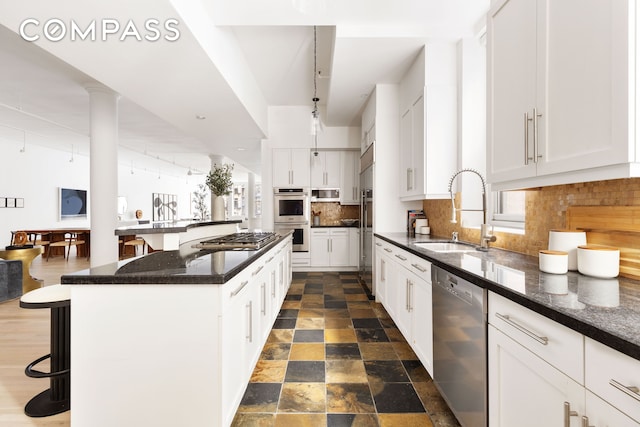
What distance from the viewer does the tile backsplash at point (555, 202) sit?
1.38m

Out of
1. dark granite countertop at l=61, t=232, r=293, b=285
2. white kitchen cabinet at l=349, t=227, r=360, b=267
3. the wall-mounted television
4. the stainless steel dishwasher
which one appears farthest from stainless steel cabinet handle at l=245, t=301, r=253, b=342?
the wall-mounted television

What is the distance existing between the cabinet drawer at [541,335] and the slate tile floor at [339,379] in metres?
0.90

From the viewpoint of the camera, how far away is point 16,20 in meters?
1.97

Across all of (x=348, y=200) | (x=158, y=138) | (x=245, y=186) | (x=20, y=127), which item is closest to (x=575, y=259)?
(x=348, y=200)

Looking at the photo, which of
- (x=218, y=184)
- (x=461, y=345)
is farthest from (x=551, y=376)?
(x=218, y=184)

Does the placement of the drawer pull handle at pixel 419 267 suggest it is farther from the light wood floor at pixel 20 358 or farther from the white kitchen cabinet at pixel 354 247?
the white kitchen cabinet at pixel 354 247

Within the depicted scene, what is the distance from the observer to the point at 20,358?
98.7 inches

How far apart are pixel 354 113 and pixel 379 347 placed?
12.2 ft

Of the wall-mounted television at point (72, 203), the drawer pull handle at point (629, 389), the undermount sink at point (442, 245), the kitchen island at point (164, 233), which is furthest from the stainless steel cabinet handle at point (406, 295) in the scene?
the wall-mounted television at point (72, 203)

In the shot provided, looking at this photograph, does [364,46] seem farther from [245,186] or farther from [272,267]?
[245,186]

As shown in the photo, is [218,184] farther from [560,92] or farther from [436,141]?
[560,92]

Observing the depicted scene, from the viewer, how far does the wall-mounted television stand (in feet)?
28.5

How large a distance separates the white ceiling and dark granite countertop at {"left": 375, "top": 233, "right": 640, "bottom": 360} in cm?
195

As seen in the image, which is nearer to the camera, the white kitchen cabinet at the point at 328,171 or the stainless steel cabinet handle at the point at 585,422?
the stainless steel cabinet handle at the point at 585,422
